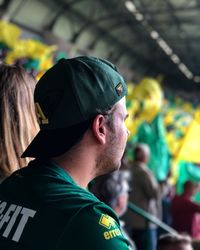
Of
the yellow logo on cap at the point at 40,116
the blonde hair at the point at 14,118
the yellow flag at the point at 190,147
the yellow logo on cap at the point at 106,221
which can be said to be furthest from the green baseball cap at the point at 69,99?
the yellow flag at the point at 190,147

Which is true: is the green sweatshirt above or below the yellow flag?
above

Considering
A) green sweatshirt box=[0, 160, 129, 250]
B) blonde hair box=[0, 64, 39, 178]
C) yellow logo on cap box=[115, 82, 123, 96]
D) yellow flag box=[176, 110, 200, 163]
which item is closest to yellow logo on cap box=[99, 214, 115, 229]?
green sweatshirt box=[0, 160, 129, 250]

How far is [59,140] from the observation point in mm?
1050

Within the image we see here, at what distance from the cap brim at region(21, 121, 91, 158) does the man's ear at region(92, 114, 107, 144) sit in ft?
0.06

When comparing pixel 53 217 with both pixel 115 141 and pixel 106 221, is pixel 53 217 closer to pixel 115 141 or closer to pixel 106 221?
pixel 106 221

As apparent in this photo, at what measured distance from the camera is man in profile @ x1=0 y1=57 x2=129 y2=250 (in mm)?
890

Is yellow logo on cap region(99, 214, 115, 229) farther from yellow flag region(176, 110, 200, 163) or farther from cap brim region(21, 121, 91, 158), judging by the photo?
yellow flag region(176, 110, 200, 163)

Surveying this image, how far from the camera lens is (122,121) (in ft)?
3.64

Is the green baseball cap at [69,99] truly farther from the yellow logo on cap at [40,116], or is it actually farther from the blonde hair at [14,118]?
the blonde hair at [14,118]

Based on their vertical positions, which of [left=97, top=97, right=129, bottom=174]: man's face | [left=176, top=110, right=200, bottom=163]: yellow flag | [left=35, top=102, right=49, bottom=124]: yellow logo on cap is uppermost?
[left=35, top=102, right=49, bottom=124]: yellow logo on cap

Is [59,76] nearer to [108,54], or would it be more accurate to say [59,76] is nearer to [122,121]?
[122,121]

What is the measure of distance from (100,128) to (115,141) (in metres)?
0.06

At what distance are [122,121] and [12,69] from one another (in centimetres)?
64

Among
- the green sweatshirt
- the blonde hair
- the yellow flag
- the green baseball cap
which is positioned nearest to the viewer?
the green sweatshirt
